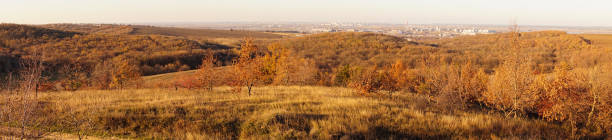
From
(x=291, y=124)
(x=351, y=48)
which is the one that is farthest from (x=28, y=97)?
(x=351, y=48)

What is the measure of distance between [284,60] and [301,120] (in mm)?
26278

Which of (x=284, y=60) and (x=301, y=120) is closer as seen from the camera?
(x=301, y=120)

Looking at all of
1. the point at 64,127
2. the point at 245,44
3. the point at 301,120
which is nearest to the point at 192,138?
the point at 301,120

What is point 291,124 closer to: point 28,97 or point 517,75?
point 28,97

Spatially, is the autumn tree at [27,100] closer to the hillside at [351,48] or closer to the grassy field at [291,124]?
the grassy field at [291,124]

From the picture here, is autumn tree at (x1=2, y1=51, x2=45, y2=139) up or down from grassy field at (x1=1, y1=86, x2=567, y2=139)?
up

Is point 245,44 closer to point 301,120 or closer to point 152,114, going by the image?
point 152,114

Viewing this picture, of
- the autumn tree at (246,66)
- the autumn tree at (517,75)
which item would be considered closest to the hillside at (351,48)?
the autumn tree at (246,66)

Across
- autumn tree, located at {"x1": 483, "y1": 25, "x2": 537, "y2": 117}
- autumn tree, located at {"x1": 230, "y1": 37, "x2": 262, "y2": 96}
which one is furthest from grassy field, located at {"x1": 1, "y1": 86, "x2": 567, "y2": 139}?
autumn tree, located at {"x1": 230, "y1": 37, "x2": 262, "y2": 96}

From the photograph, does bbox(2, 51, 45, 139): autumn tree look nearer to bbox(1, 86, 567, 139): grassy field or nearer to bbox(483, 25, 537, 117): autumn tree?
bbox(1, 86, 567, 139): grassy field

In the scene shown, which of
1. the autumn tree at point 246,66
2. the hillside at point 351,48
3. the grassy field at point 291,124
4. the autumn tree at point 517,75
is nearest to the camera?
the grassy field at point 291,124

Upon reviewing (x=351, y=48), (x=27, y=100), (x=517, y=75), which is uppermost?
(x=517, y=75)

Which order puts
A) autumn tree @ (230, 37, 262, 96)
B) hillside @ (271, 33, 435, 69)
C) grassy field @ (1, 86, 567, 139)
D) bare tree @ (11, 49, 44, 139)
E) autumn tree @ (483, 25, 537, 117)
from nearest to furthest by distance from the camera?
bare tree @ (11, 49, 44, 139)
grassy field @ (1, 86, 567, 139)
autumn tree @ (483, 25, 537, 117)
autumn tree @ (230, 37, 262, 96)
hillside @ (271, 33, 435, 69)

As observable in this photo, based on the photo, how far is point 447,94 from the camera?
13.7 meters
